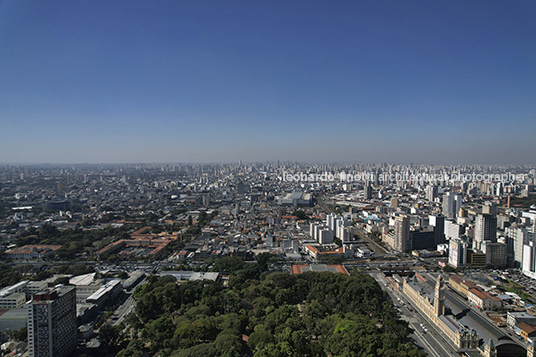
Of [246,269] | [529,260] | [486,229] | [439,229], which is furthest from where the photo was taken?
[439,229]

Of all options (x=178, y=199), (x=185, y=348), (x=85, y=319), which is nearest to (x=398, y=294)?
(x=185, y=348)

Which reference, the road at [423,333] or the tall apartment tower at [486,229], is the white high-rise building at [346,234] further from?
the road at [423,333]

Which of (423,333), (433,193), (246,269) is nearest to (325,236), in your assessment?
(246,269)

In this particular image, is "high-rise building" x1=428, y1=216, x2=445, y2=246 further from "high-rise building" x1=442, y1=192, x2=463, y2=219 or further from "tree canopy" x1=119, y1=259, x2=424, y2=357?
"tree canopy" x1=119, y1=259, x2=424, y2=357

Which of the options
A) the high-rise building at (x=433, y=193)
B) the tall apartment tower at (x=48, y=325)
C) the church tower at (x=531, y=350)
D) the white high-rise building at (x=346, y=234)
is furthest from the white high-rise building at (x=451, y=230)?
the tall apartment tower at (x=48, y=325)

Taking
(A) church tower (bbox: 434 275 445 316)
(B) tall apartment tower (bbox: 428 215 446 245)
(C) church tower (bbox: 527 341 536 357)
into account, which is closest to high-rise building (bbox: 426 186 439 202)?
(B) tall apartment tower (bbox: 428 215 446 245)

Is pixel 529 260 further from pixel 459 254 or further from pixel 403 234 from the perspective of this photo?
pixel 403 234
